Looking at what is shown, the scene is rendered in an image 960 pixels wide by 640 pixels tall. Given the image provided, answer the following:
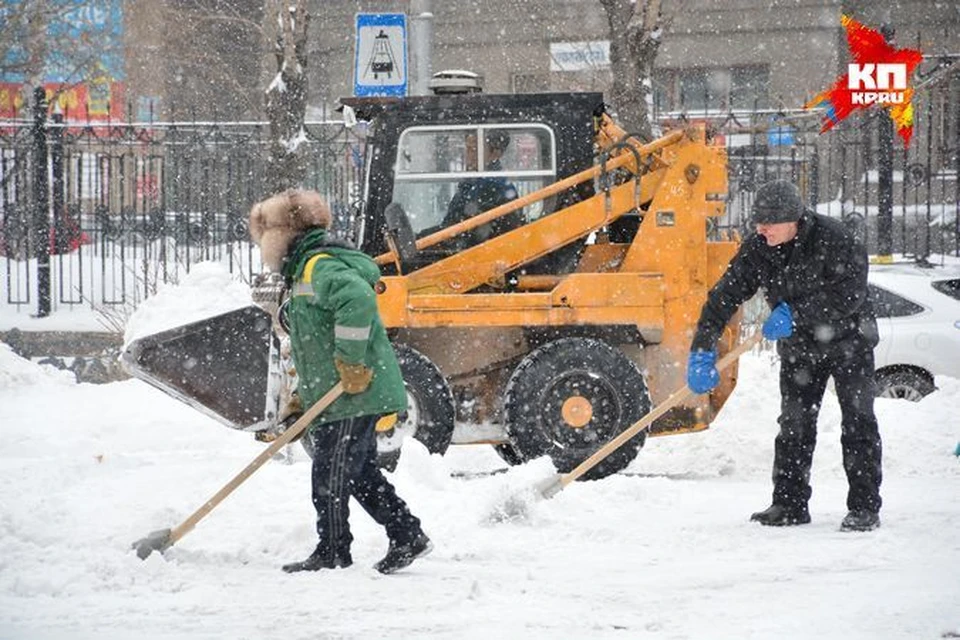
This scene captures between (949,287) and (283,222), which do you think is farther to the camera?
(949,287)

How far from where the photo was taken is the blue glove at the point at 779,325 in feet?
21.9

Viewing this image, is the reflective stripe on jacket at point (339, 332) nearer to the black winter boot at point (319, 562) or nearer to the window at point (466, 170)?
the black winter boot at point (319, 562)

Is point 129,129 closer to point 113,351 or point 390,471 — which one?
point 113,351

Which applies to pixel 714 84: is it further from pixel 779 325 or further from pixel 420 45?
pixel 779 325

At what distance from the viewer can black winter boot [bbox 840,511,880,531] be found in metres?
6.54

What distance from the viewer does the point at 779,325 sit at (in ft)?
21.9

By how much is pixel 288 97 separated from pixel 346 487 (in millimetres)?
8822

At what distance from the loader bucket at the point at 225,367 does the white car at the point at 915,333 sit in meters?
4.90

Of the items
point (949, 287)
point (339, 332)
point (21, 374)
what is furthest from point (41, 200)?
point (339, 332)

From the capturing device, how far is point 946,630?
463cm

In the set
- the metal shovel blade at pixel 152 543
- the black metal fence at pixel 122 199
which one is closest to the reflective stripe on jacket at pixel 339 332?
the metal shovel blade at pixel 152 543

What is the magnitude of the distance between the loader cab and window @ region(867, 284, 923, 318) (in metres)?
2.98

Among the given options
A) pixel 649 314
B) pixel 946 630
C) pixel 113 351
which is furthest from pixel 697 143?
pixel 113 351

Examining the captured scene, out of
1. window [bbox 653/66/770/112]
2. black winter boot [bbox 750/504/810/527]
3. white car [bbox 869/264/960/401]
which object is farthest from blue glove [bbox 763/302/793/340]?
window [bbox 653/66/770/112]
